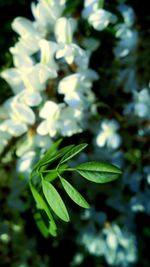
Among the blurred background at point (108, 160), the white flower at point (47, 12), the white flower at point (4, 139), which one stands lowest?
the blurred background at point (108, 160)

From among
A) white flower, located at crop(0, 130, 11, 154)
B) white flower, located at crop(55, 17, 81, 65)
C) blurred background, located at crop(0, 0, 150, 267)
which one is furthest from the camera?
blurred background, located at crop(0, 0, 150, 267)

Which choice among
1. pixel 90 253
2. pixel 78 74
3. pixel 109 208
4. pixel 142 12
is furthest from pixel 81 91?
pixel 90 253

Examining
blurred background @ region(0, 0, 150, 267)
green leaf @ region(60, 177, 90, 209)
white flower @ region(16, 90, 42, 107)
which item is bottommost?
blurred background @ region(0, 0, 150, 267)

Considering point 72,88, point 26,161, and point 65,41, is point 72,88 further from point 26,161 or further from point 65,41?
point 26,161

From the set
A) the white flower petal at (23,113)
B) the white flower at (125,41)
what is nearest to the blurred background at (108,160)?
the white flower at (125,41)

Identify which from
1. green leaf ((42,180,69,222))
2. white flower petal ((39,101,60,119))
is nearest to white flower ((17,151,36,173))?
white flower petal ((39,101,60,119))

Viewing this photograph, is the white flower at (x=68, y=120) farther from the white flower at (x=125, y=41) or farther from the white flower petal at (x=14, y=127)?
the white flower at (x=125, y=41)

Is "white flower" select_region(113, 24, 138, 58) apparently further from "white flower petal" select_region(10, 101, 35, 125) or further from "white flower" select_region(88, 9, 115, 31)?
"white flower petal" select_region(10, 101, 35, 125)

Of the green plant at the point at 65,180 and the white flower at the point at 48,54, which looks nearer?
the green plant at the point at 65,180
